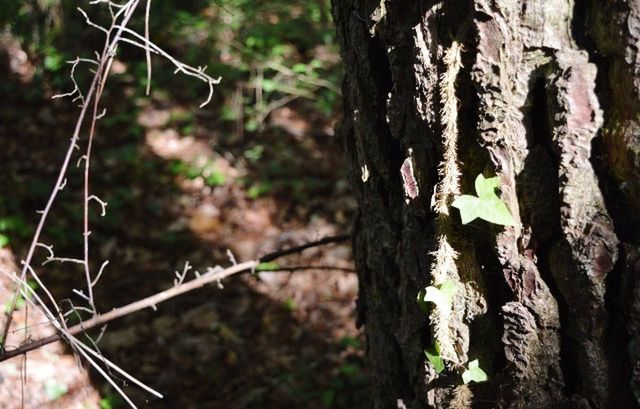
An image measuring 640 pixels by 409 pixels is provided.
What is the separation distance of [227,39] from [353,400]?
448cm

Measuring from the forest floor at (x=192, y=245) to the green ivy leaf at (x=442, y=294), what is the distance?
916mm

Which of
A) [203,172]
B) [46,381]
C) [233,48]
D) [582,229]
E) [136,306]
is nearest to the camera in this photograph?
[582,229]

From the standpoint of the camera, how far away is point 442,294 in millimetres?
1438

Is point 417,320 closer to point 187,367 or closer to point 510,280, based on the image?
point 510,280

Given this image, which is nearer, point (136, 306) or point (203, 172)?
point (136, 306)

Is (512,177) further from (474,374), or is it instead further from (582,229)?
(474,374)

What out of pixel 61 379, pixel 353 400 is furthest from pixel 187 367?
pixel 353 400

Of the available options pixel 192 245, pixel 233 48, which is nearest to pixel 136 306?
pixel 192 245

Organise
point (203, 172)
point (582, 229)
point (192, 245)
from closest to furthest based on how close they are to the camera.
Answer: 1. point (582, 229)
2. point (192, 245)
3. point (203, 172)

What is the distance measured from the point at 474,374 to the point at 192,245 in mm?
3134

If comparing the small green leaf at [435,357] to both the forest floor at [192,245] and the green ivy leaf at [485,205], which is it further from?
the forest floor at [192,245]

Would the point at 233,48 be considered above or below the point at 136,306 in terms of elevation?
above

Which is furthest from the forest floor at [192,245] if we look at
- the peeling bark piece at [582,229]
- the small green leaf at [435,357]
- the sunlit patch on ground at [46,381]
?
the peeling bark piece at [582,229]

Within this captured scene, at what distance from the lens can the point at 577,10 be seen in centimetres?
123
